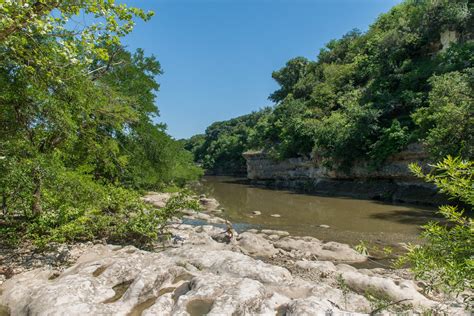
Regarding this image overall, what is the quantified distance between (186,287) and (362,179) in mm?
24408

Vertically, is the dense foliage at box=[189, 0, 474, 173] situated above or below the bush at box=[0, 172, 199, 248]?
above

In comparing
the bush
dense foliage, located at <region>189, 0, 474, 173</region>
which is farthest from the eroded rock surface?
dense foliage, located at <region>189, 0, 474, 173</region>

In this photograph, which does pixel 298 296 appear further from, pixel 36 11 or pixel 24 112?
pixel 24 112

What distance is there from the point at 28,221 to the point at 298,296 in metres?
6.37

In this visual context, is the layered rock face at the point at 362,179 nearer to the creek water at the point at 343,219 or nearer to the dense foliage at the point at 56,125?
the creek water at the point at 343,219

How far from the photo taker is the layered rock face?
68.6 feet

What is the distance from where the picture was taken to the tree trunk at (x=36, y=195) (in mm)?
6107

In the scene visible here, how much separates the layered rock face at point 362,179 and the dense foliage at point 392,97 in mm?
974

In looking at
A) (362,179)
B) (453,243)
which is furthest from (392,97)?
(453,243)

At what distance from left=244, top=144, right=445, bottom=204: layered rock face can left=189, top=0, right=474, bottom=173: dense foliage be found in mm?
974

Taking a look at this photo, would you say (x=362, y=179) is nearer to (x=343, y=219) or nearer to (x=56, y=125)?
(x=343, y=219)

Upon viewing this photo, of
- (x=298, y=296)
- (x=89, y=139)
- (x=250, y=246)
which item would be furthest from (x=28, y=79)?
(x=250, y=246)

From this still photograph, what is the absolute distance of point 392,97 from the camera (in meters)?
25.0

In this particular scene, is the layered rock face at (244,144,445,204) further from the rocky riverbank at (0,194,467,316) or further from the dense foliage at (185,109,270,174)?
the rocky riverbank at (0,194,467,316)
